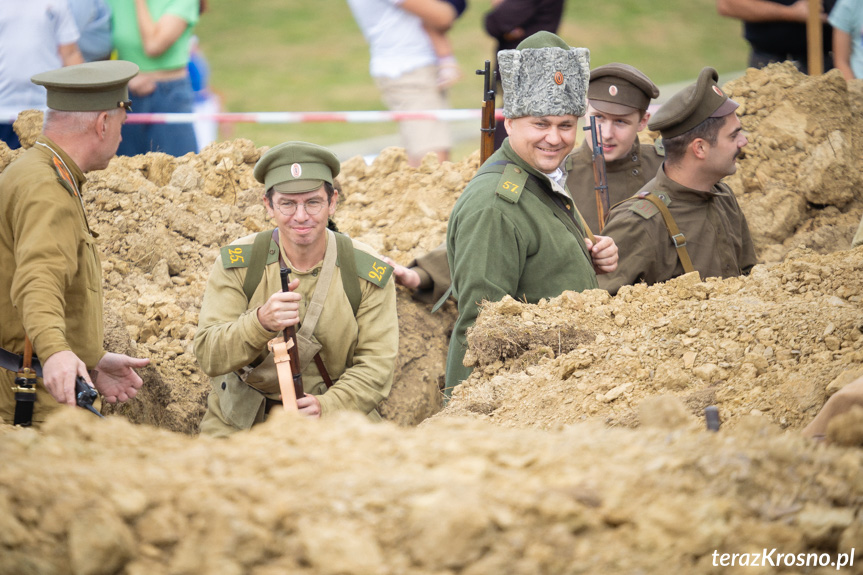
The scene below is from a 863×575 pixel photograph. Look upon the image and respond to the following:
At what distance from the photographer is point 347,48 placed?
20.4 meters

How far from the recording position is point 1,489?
6.54 ft

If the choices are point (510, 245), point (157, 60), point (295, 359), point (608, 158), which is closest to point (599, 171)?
point (608, 158)

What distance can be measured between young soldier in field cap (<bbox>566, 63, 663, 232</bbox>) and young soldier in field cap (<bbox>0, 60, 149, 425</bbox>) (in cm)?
280

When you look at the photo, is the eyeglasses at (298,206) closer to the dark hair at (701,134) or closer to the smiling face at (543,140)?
the smiling face at (543,140)

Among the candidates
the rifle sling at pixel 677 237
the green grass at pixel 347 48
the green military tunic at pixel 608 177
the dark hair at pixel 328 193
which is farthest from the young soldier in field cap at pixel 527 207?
the green grass at pixel 347 48

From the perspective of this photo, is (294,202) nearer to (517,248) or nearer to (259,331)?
(259,331)

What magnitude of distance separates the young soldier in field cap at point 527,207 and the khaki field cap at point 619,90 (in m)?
1.06

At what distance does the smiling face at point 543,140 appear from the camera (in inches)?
162

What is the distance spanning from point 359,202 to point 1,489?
4661 mm

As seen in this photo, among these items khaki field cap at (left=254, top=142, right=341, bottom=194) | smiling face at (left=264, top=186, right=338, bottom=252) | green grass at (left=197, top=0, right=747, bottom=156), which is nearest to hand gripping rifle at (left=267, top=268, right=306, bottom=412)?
smiling face at (left=264, top=186, right=338, bottom=252)

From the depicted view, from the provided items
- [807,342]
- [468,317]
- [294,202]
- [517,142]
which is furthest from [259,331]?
[807,342]

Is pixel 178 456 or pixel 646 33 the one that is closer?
pixel 178 456

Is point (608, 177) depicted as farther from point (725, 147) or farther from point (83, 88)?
point (83, 88)

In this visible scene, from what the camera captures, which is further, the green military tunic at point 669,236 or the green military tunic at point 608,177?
the green military tunic at point 608,177
